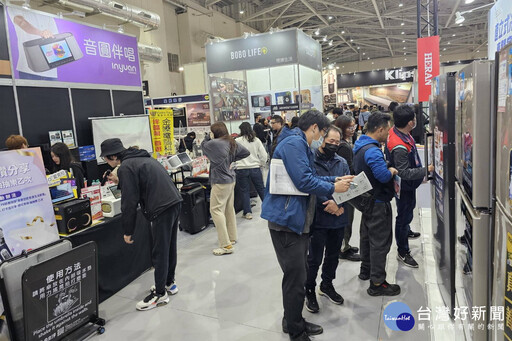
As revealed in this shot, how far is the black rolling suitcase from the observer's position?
15.8 feet

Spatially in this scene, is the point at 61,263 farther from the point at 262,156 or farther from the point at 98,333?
the point at 262,156

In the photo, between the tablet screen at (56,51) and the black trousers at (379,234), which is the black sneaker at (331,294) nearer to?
the black trousers at (379,234)

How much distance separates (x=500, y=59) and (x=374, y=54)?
30.7 metres

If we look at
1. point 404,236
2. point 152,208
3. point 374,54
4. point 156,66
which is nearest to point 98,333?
point 152,208

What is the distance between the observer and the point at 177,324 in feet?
9.10

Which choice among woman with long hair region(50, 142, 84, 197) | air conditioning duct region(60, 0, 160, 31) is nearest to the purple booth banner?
woman with long hair region(50, 142, 84, 197)

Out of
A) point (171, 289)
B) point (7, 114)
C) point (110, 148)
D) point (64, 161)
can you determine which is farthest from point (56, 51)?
point (171, 289)

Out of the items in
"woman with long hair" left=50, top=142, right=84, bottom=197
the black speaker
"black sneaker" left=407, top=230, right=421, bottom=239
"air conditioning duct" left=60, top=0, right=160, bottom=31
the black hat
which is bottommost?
"black sneaker" left=407, top=230, right=421, bottom=239

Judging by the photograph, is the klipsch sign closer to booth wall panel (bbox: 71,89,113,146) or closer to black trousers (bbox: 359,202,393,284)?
booth wall panel (bbox: 71,89,113,146)

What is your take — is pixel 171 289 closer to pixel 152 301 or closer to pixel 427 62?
pixel 152 301

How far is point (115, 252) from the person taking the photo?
10.9ft

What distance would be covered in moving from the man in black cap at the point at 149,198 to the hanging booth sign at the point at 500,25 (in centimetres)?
291

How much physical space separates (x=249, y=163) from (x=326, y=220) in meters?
2.78

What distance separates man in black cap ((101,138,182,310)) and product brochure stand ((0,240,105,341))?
0.39 metres
